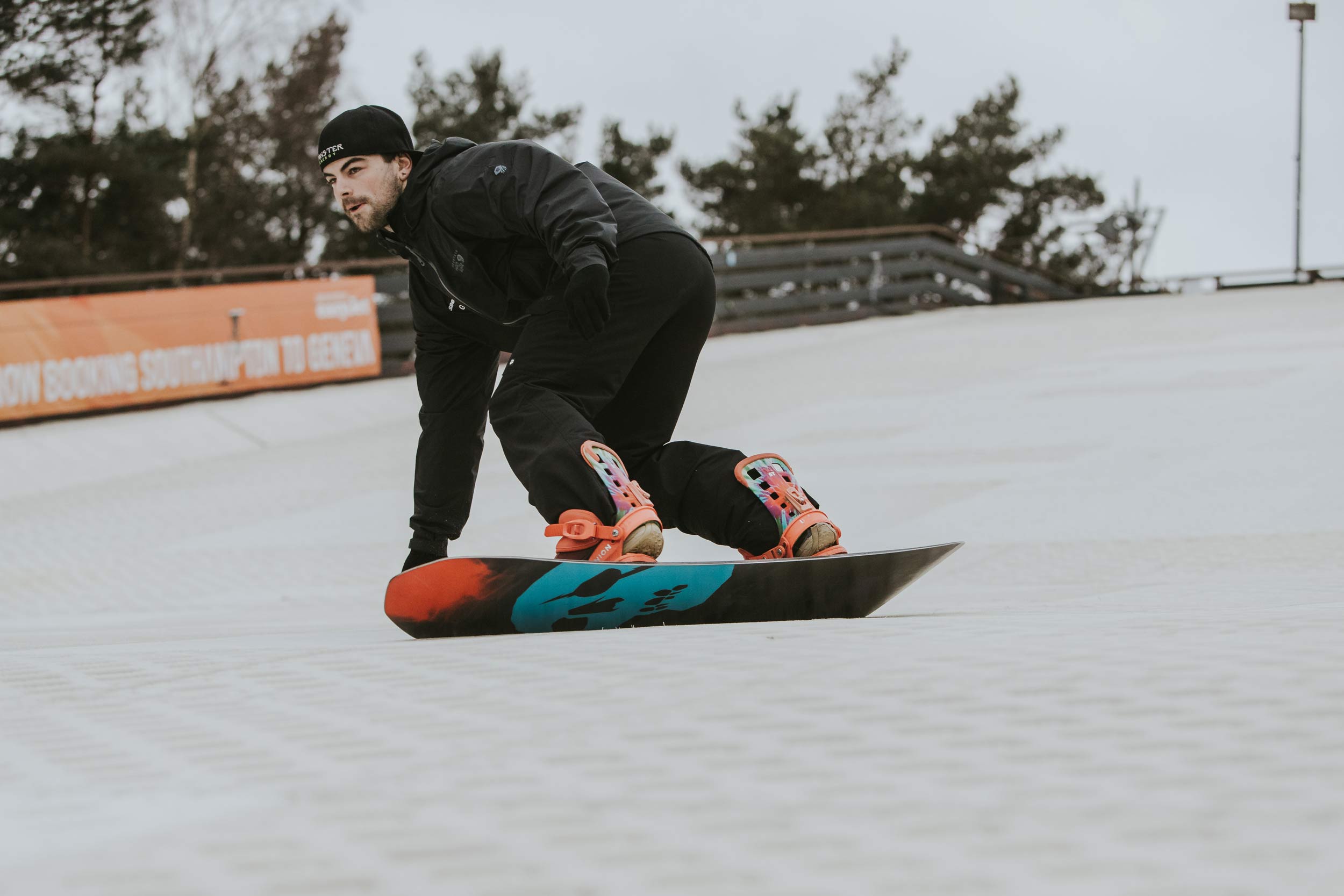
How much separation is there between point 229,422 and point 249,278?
1196 cm

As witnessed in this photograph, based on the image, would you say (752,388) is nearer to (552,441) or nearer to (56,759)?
(552,441)

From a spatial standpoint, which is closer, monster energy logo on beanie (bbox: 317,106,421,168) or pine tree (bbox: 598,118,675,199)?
monster energy logo on beanie (bbox: 317,106,421,168)

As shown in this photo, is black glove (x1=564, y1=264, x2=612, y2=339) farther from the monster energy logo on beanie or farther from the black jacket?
the monster energy logo on beanie

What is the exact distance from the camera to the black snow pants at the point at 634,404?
2.61m

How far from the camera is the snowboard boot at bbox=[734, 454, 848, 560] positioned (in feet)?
9.13

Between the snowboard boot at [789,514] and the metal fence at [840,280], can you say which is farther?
the metal fence at [840,280]

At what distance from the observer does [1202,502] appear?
4.69 m

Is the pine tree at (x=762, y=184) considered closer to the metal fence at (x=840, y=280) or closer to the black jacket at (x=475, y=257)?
the metal fence at (x=840, y=280)

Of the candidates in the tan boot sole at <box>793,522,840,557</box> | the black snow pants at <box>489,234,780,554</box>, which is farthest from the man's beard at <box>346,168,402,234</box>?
the tan boot sole at <box>793,522,840,557</box>

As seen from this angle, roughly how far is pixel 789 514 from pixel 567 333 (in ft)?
1.99

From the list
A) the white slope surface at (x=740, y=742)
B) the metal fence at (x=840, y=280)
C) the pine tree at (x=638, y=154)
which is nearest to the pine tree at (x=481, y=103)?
the pine tree at (x=638, y=154)

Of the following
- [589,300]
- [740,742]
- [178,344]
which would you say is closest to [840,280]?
[178,344]

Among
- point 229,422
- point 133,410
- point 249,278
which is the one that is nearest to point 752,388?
point 229,422

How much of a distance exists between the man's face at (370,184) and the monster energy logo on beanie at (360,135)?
0.6 inches
